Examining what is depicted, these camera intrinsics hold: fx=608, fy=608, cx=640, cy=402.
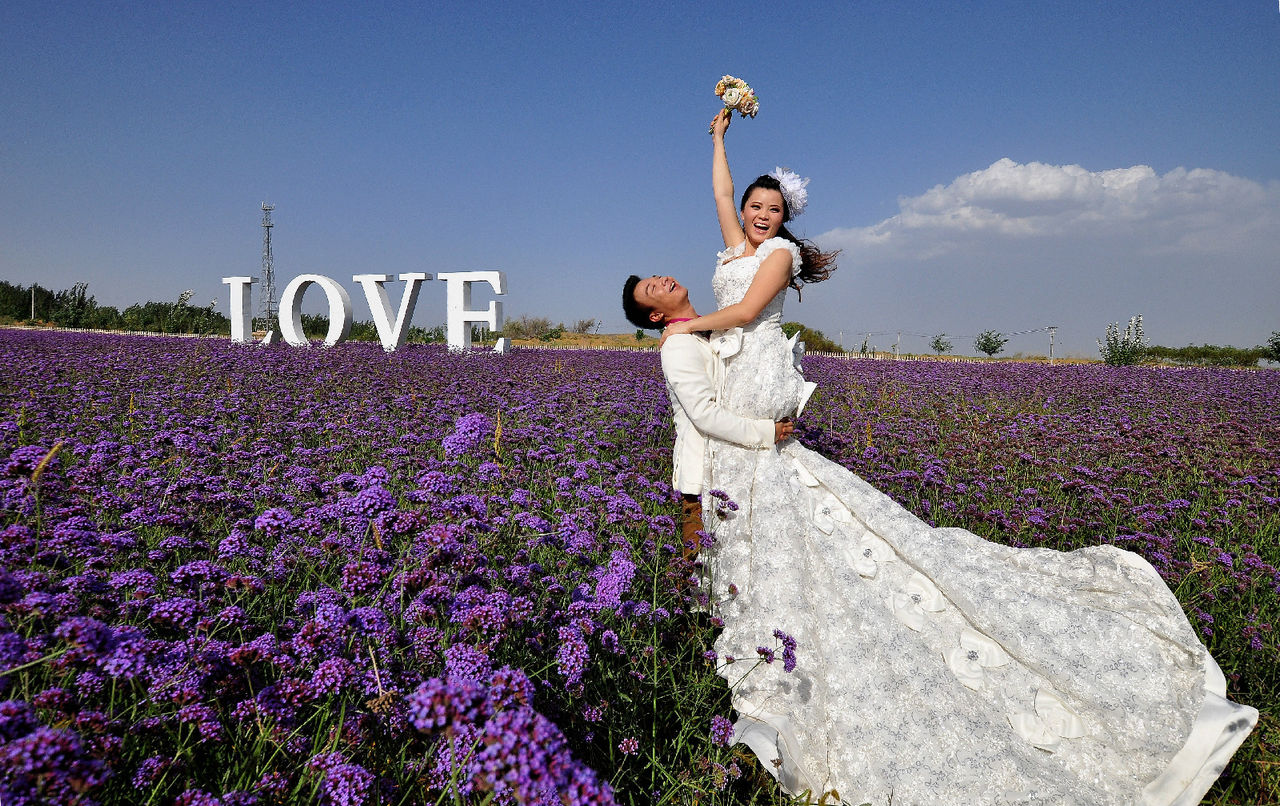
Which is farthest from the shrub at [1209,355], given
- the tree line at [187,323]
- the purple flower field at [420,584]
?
the purple flower field at [420,584]

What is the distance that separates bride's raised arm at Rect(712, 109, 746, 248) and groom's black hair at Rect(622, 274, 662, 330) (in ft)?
1.77

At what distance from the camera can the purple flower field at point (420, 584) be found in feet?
3.52

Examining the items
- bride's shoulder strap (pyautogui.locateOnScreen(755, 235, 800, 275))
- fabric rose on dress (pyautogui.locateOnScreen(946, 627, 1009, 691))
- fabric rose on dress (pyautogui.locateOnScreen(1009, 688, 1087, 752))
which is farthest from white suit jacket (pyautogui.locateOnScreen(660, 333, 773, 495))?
fabric rose on dress (pyautogui.locateOnScreen(1009, 688, 1087, 752))

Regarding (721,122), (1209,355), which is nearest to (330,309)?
(721,122)

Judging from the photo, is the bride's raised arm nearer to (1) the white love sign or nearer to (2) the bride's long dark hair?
(2) the bride's long dark hair

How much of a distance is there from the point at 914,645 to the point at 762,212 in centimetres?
170

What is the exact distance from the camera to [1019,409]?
7.29m

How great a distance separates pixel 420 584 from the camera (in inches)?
55.7

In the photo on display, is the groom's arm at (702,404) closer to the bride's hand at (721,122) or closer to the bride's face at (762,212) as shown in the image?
the bride's face at (762,212)

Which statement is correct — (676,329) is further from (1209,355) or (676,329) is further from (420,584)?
(1209,355)

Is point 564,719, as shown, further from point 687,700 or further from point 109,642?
point 109,642

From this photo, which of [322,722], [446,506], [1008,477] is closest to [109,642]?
[322,722]

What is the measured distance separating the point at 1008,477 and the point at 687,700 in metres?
3.44

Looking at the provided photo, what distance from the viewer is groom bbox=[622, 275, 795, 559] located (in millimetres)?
2314
